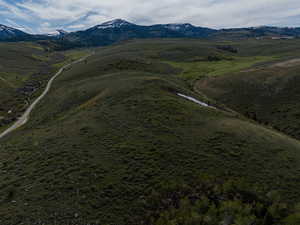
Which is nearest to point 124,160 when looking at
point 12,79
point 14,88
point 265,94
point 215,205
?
point 215,205

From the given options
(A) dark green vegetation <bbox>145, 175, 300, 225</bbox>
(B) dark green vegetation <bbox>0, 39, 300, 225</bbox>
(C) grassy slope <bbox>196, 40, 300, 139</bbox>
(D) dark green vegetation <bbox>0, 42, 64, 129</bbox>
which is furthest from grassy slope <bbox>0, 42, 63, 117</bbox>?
(C) grassy slope <bbox>196, 40, 300, 139</bbox>

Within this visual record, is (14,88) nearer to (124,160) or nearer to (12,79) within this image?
(12,79)

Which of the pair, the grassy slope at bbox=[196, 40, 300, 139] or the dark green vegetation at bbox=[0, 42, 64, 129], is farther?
the dark green vegetation at bbox=[0, 42, 64, 129]

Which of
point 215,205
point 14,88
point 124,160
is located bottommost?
point 215,205

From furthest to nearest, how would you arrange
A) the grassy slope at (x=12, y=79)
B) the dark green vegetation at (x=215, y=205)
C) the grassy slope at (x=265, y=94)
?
the grassy slope at (x=12, y=79), the grassy slope at (x=265, y=94), the dark green vegetation at (x=215, y=205)

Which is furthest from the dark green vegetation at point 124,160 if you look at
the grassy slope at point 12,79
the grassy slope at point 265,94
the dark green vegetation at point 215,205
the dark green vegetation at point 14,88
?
the grassy slope at point 12,79

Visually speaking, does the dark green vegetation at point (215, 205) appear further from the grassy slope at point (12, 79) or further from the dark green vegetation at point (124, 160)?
the grassy slope at point (12, 79)

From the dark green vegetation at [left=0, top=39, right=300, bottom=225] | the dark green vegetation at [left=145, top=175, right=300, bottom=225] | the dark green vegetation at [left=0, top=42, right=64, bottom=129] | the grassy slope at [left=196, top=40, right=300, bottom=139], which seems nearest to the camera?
the dark green vegetation at [left=145, top=175, right=300, bottom=225]

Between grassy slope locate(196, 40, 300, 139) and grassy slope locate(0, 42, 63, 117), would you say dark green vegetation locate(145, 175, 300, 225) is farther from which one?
grassy slope locate(0, 42, 63, 117)

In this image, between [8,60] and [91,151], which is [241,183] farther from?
[8,60]

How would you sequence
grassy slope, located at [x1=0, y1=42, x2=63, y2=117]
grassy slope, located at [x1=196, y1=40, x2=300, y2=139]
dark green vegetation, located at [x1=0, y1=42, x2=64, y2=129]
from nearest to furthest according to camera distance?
1. grassy slope, located at [x1=196, y1=40, x2=300, y2=139]
2. dark green vegetation, located at [x1=0, y1=42, x2=64, y2=129]
3. grassy slope, located at [x1=0, y1=42, x2=63, y2=117]

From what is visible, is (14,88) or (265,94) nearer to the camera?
(265,94)

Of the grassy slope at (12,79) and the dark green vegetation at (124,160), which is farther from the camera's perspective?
the grassy slope at (12,79)

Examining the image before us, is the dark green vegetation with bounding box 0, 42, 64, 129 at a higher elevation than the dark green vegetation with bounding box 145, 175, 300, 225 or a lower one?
higher
